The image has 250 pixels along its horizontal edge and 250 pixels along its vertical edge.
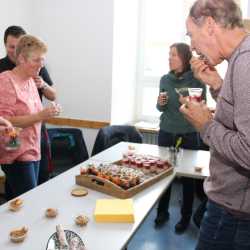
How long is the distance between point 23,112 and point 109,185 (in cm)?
75

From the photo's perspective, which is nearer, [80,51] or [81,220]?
[81,220]

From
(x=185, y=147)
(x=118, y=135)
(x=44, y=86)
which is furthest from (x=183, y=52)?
(x=44, y=86)

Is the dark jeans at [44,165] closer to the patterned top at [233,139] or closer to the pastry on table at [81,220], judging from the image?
the pastry on table at [81,220]

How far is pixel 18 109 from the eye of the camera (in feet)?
7.16

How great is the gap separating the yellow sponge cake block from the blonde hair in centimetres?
106

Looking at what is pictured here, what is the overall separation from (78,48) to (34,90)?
1.69m

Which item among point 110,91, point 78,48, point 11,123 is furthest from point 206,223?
point 78,48

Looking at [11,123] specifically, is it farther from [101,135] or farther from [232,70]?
[232,70]

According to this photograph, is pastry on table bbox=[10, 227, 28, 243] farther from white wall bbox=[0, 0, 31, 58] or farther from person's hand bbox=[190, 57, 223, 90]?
white wall bbox=[0, 0, 31, 58]

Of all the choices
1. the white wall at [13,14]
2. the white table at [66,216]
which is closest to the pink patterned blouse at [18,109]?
the white table at [66,216]

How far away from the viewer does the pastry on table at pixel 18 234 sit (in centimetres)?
134

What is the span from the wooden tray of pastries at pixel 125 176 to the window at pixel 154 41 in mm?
2165

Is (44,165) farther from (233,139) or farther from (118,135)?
(233,139)

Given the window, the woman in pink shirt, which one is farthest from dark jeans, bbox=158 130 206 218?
the window
